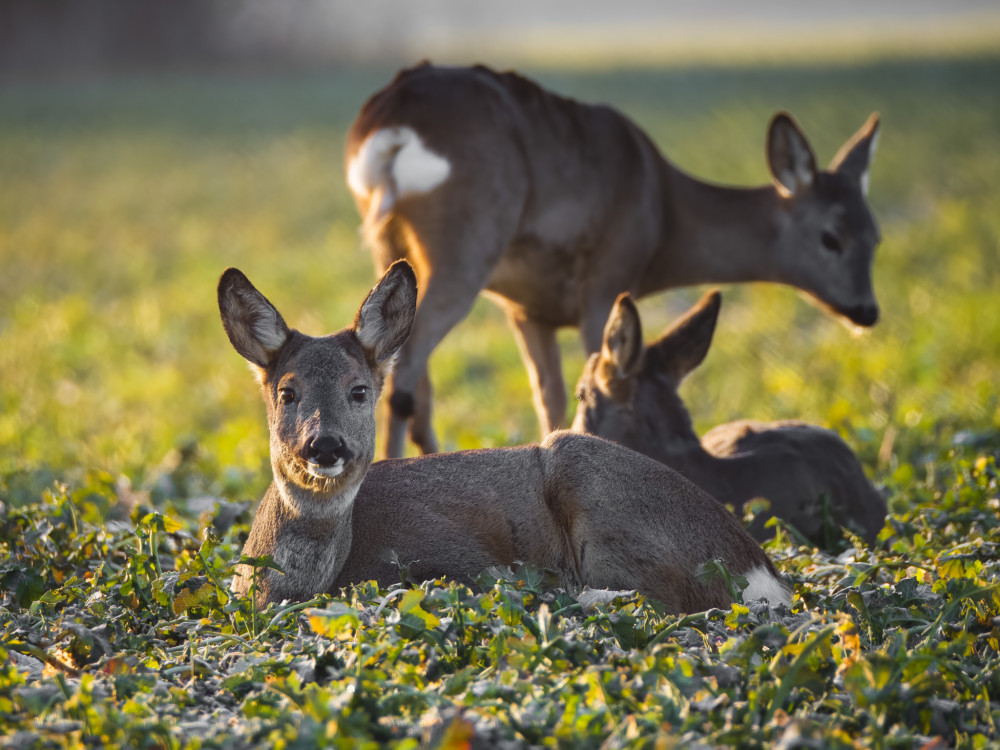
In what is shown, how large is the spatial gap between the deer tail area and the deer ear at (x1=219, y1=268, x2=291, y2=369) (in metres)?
1.91

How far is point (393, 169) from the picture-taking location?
6.12 m

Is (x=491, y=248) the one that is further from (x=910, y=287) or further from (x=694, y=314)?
(x=910, y=287)

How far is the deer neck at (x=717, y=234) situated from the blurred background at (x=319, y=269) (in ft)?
3.24

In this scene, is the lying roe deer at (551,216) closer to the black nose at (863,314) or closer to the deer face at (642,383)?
the black nose at (863,314)

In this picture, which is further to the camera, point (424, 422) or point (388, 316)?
point (424, 422)

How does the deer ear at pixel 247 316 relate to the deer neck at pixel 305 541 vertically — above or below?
above

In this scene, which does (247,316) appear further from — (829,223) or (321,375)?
(829,223)

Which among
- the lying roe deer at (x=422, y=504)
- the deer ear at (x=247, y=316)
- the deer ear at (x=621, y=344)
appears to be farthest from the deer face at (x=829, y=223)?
the deer ear at (x=247, y=316)

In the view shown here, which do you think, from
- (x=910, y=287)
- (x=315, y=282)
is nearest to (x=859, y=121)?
(x=910, y=287)

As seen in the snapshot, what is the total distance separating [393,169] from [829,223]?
2.67m

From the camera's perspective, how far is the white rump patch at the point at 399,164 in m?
6.08

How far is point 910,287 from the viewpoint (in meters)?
11.5

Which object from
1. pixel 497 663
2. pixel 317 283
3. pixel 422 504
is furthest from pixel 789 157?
pixel 317 283

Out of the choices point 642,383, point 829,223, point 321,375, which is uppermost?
point 829,223
